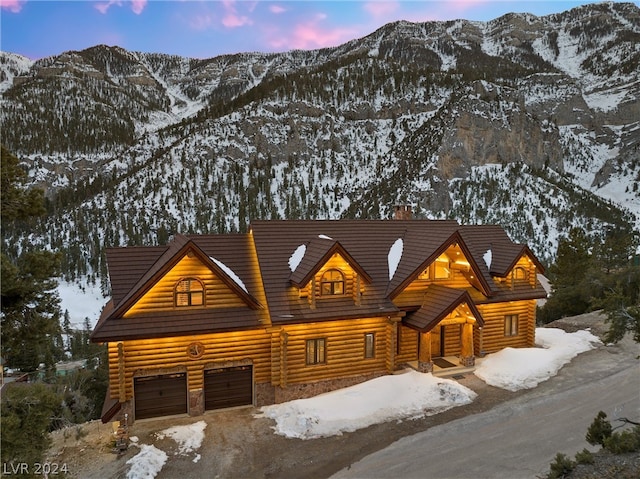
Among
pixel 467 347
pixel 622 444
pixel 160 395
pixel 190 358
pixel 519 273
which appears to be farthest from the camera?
pixel 519 273

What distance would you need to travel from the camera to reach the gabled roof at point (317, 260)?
1619 cm

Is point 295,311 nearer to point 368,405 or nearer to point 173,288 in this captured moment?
point 368,405

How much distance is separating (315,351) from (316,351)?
4 centimetres

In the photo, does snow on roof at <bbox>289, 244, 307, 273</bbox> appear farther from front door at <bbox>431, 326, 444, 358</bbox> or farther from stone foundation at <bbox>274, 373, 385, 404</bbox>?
front door at <bbox>431, 326, 444, 358</bbox>

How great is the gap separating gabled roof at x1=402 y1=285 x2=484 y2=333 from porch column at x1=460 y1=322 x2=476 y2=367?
1254mm

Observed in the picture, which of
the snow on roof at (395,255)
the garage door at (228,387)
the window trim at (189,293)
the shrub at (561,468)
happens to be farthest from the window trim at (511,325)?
the window trim at (189,293)

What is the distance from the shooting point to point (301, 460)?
1181 cm

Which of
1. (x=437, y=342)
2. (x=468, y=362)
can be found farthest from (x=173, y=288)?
(x=468, y=362)

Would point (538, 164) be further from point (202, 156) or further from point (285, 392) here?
point (285, 392)

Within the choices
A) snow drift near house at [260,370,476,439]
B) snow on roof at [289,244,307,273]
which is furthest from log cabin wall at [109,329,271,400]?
snow on roof at [289,244,307,273]

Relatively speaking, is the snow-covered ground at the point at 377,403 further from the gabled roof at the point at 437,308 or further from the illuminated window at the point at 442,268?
the illuminated window at the point at 442,268

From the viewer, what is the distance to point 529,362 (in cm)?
1886

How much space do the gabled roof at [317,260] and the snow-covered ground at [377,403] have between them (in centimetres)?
435

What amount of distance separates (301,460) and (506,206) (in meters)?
99.0
